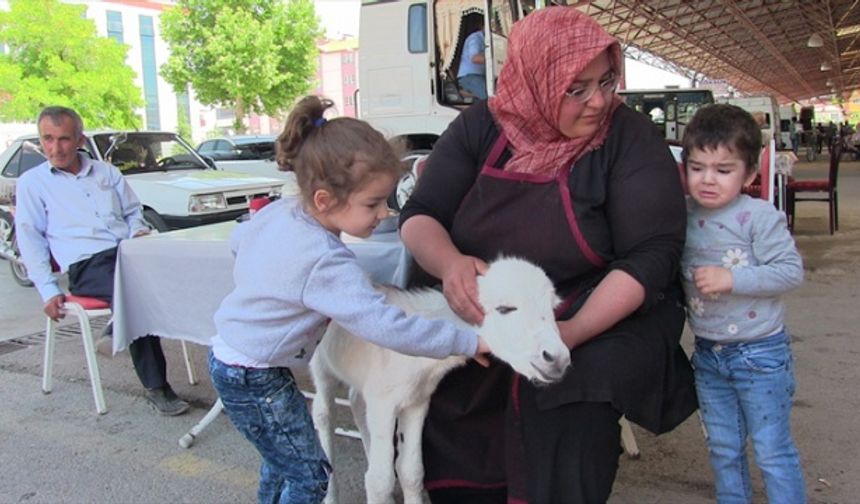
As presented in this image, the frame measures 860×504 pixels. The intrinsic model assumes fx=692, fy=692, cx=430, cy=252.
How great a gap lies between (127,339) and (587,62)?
2384 millimetres

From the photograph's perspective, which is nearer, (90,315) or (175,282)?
(175,282)

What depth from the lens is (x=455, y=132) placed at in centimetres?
204

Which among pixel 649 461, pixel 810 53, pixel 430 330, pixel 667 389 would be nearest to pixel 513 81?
pixel 430 330

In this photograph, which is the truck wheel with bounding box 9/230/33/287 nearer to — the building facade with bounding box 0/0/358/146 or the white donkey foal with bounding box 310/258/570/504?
the white donkey foal with bounding box 310/258/570/504

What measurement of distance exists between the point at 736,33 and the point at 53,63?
2210 cm

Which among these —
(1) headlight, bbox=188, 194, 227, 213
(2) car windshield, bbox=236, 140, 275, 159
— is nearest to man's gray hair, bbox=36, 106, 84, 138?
(1) headlight, bbox=188, 194, 227, 213

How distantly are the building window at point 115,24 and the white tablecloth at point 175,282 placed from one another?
55450 mm

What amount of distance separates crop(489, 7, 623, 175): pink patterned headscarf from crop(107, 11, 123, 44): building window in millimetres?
56928

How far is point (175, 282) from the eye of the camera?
9.39ft

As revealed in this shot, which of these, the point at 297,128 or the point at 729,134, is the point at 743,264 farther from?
the point at 297,128

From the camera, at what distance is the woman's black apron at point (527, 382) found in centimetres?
164

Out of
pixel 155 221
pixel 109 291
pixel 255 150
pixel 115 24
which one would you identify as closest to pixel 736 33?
pixel 255 150

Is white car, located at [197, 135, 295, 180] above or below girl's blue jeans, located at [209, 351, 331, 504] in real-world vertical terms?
above

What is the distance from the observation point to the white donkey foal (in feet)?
4.95
